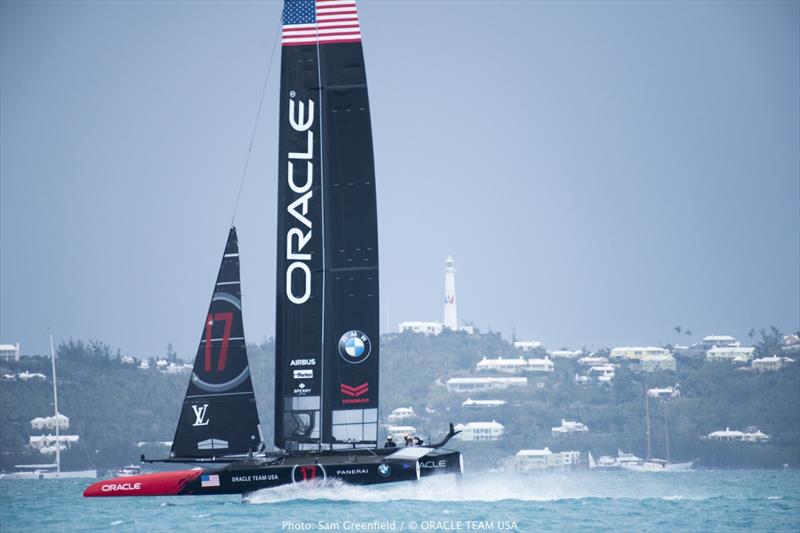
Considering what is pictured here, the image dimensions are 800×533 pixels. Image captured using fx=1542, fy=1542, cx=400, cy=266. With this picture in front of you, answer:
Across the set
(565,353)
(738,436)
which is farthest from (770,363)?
(565,353)

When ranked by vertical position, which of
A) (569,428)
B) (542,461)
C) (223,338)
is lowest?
(542,461)

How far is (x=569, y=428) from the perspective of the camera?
138 metres

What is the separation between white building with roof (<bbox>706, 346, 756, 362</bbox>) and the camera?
162375 mm

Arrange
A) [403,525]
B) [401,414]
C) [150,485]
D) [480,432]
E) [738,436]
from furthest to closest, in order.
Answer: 1. [401,414]
2. [480,432]
3. [738,436]
4. [150,485]
5. [403,525]

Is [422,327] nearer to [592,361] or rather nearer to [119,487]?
[592,361]

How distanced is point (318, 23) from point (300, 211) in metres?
Result: 4.72

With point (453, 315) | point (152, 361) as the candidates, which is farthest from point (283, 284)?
point (453, 315)

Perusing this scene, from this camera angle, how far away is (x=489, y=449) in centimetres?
12988

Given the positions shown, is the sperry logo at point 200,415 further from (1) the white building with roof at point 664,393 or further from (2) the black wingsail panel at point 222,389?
(1) the white building with roof at point 664,393

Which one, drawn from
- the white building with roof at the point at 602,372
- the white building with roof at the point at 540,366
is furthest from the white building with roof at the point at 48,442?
the white building with roof at the point at 602,372

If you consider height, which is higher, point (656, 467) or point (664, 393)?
point (664, 393)

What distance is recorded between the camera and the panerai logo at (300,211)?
37.1m

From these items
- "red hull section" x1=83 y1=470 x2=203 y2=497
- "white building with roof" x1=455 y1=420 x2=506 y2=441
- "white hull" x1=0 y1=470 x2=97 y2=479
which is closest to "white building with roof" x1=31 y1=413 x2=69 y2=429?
"white hull" x1=0 y1=470 x2=97 y2=479

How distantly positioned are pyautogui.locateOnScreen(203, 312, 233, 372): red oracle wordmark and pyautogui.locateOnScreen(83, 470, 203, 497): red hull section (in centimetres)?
264
